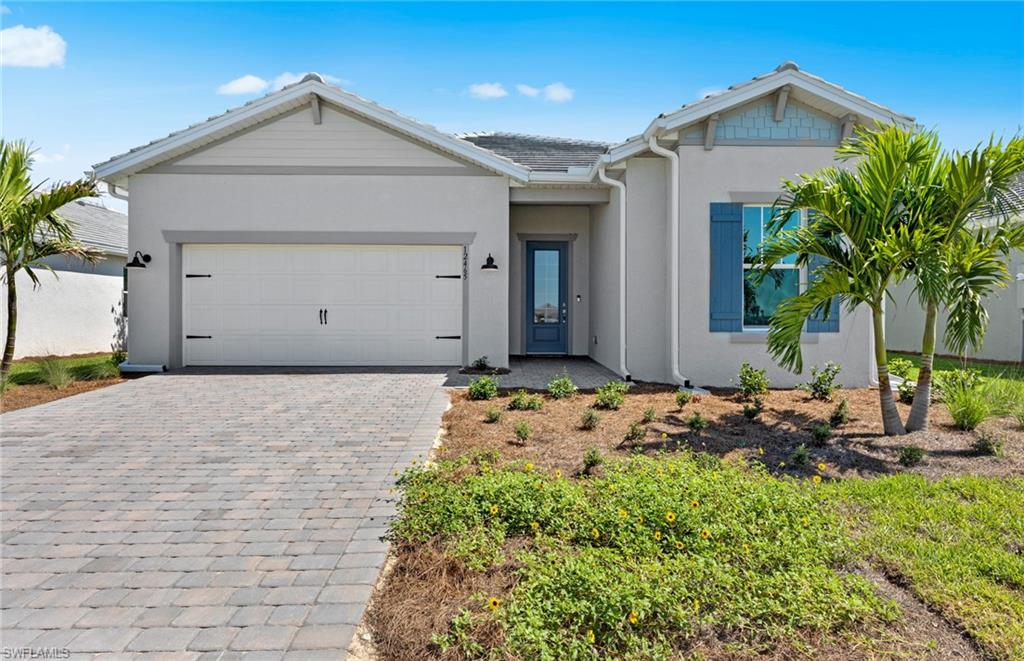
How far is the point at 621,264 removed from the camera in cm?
945

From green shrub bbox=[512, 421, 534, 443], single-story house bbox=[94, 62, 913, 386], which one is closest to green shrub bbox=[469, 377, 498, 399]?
green shrub bbox=[512, 421, 534, 443]

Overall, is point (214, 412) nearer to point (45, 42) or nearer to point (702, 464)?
point (702, 464)

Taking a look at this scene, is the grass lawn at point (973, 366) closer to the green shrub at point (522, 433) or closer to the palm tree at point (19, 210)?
the green shrub at point (522, 433)

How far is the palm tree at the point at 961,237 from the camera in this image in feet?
17.3

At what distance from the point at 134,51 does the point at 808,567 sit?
1197 centimetres

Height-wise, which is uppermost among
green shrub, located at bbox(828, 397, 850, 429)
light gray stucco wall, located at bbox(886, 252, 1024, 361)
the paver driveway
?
light gray stucco wall, located at bbox(886, 252, 1024, 361)

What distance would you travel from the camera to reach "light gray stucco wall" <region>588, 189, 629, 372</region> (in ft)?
33.1

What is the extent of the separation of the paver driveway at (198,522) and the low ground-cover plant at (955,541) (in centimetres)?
289

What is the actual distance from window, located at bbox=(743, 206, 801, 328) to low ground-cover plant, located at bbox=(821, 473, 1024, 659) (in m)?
4.88

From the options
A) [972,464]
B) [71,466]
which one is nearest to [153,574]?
[71,466]

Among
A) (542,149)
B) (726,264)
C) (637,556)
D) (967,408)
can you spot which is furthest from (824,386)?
(542,149)

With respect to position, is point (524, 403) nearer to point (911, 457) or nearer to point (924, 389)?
point (911, 457)

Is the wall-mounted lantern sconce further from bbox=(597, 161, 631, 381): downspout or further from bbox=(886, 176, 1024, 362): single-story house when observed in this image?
bbox=(886, 176, 1024, 362): single-story house

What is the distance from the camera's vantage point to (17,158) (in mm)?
8695
